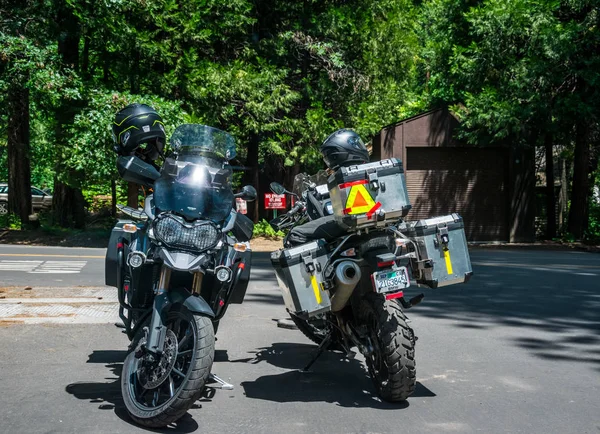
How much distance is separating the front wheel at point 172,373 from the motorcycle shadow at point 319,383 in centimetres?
105

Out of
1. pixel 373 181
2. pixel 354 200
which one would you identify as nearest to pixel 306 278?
pixel 354 200

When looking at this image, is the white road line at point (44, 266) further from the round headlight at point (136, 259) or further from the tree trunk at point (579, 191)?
the tree trunk at point (579, 191)

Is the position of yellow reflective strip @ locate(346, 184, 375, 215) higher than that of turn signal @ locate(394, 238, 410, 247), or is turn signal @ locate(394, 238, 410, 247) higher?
yellow reflective strip @ locate(346, 184, 375, 215)

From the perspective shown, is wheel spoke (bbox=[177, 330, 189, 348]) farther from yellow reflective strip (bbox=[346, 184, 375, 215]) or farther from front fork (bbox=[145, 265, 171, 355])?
yellow reflective strip (bbox=[346, 184, 375, 215])

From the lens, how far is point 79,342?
7434 mm

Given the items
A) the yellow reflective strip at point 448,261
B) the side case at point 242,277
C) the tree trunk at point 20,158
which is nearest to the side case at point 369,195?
the yellow reflective strip at point 448,261

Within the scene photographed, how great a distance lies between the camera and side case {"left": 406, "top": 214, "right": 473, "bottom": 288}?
576cm

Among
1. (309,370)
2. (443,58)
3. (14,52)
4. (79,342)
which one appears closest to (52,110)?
(14,52)

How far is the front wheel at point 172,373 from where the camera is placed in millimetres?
4578

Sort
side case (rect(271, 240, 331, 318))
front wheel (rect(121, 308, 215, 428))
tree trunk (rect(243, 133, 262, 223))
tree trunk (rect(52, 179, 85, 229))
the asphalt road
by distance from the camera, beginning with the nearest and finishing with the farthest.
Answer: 1. front wheel (rect(121, 308, 215, 428))
2. the asphalt road
3. side case (rect(271, 240, 331, 318))
4. tree trunk (rect(52, 179, 85, 229))
5. tree trunk (rect(243, 133, 262, 223))

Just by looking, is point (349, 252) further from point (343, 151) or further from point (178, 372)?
point (178, 372)

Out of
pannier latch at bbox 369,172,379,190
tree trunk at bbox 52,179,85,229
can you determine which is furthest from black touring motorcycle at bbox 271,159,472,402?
tree trunk at bbox 52,179,85,229

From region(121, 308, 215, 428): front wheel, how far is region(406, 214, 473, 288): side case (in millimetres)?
1779

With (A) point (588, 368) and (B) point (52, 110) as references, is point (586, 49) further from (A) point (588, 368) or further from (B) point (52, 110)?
(A) point (588, 368)
